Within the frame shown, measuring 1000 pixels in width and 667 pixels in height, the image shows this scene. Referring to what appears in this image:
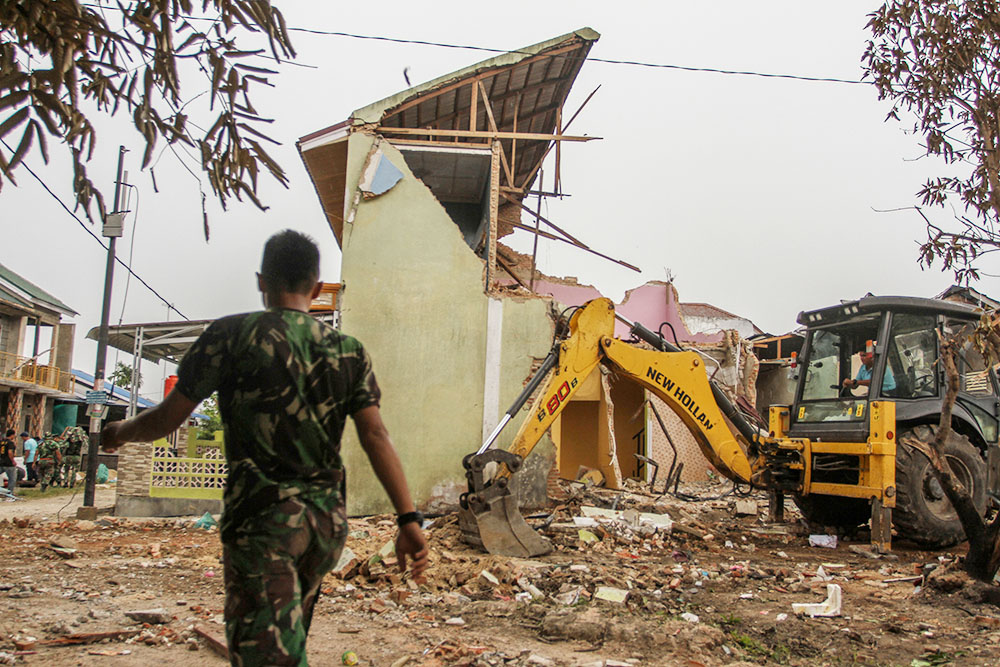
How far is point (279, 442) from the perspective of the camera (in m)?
2.19

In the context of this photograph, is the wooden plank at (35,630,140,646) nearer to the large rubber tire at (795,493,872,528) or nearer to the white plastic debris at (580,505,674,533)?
the white plastic debris at (580,505,674,533)

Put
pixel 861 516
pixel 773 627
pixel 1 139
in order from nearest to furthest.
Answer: pixel 1 139
pixel 773 627
pixel 861 516

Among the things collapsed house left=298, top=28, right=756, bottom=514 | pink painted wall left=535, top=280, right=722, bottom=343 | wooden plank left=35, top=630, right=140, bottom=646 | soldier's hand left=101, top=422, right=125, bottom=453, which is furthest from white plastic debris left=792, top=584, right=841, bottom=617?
pink painted wall left=535, top=280, right=722, bottom=343

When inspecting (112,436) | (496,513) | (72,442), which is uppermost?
(112,436)

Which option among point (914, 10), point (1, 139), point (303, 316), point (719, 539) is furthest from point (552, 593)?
point (914, 10)

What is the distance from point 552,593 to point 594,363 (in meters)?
2.80

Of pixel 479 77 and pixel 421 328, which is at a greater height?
pixel 479 77

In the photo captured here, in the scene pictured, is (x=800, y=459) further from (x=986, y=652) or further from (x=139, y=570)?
(x=139, y=570)

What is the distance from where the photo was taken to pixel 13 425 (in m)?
26.5

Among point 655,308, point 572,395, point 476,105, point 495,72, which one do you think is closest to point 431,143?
point 476,105

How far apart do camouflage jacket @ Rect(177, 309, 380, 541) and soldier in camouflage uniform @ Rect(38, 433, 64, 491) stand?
18.8 metres

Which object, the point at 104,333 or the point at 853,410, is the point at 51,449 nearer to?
the point at 104,333

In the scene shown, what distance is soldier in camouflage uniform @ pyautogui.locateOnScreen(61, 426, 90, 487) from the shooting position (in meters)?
19.4

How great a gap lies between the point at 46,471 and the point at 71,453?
1.83m
